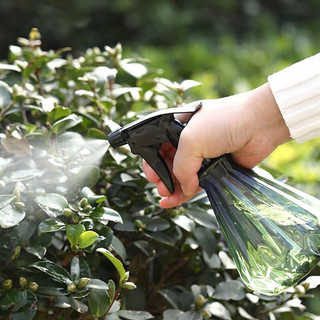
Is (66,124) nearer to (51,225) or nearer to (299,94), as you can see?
(51,225)

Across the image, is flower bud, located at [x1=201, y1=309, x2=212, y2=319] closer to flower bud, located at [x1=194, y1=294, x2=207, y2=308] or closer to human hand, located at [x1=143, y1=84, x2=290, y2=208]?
flower bud, located at [x1=194, y1=294, x2=207, y2=308]

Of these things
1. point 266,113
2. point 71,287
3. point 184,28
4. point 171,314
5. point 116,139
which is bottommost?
point 184,28

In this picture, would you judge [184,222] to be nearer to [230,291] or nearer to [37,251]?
[230,291]

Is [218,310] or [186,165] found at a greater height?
[186,165]

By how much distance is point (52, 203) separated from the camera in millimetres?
1354

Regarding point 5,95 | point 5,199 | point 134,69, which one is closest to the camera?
point 5,199

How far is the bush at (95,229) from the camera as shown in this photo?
132 cm

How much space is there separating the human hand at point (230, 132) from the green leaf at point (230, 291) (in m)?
0.26

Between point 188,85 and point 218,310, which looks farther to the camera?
point 188,85

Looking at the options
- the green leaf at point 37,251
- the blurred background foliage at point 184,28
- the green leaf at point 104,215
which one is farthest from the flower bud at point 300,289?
the blurred background foliage at point 184,28

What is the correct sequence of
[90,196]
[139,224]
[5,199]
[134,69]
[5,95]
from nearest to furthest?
[5,199], [90,196], [139,224], [5,95], [134,69]

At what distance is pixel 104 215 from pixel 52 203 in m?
0.10

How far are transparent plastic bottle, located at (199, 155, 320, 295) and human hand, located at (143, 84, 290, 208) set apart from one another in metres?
0.04

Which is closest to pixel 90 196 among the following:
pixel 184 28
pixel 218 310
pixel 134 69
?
pixel 218 310
